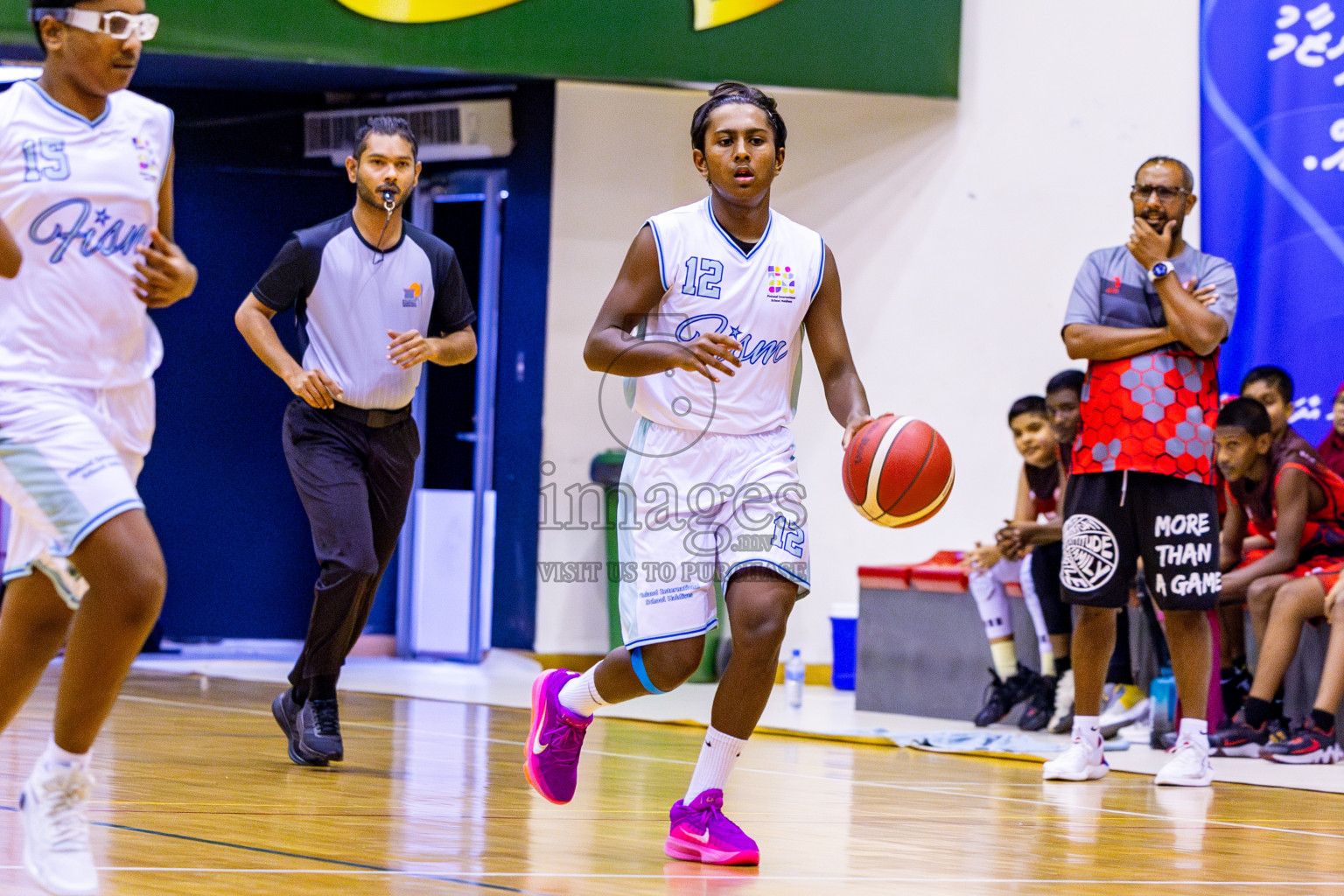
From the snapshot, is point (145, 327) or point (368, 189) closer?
point (145, 327)

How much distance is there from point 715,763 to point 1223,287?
295cm

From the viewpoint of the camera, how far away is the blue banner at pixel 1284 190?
7570mm

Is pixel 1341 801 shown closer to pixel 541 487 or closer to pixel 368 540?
pixel 368 540

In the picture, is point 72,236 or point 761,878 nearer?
Answer: point 72,236

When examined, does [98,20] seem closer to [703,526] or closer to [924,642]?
[703,526]

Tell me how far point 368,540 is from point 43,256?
2.18 metres

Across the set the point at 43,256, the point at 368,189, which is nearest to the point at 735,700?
the point at 43,256

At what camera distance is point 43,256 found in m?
2.90

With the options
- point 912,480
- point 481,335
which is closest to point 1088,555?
point 912,480

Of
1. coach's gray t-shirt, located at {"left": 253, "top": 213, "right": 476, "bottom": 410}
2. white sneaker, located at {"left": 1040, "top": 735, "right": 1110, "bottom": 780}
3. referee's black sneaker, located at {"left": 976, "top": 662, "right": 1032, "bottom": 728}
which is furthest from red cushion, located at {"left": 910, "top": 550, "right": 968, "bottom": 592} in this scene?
coach's gray t-shirt, located at {"left": 253, "top": 213, "right": 476, "bottom": 410}

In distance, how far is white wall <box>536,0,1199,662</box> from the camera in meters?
8.96

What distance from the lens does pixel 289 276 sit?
16.8 ft

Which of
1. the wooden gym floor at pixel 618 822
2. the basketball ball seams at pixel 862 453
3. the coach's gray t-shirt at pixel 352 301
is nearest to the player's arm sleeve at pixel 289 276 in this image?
the coach's gray t-shirt at pixel 352 301

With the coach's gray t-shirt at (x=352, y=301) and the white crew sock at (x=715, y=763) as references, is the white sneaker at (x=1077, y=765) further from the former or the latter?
the coach's gray t-shirt at (x=352, y=301)
